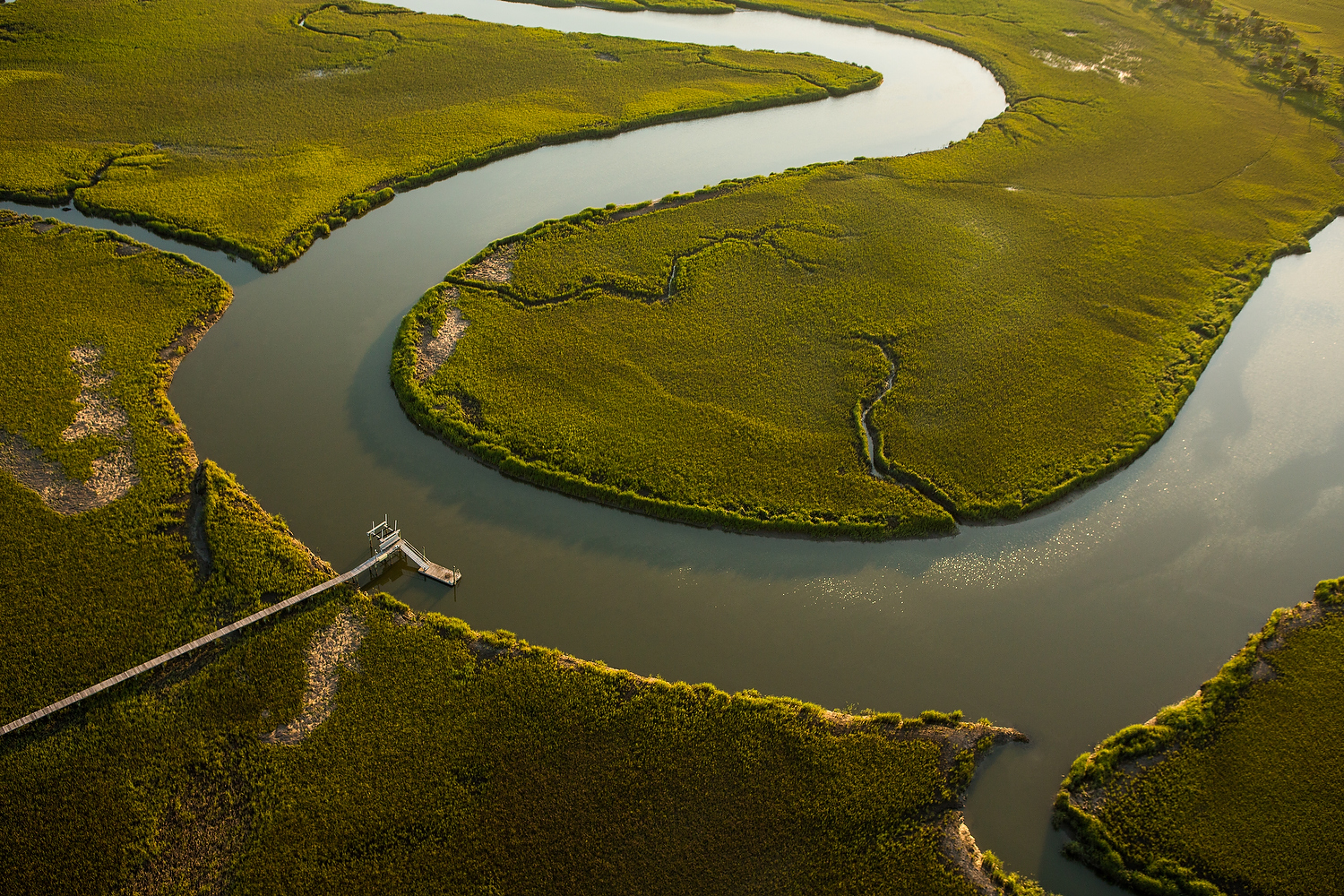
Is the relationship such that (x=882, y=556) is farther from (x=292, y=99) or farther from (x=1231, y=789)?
(x=292, y=99)

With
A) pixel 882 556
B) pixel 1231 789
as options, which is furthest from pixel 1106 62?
pixel 1231 789

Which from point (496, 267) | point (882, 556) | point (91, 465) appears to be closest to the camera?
point (882, 556)

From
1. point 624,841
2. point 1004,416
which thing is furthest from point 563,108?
point 624,841

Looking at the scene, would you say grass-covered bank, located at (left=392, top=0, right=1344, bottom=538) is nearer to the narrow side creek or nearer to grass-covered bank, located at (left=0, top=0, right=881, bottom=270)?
the narrow side creek

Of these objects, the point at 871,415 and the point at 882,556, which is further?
Answer: the point at 871,415

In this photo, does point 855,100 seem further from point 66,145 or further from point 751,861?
point 751,861

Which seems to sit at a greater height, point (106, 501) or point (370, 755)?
point (106, 501)

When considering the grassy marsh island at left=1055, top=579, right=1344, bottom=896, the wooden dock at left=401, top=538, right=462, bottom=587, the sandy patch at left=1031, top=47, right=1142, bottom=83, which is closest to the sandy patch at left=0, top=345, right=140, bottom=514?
the wooden dock at left=401, top=538, right=462, bottom=587
